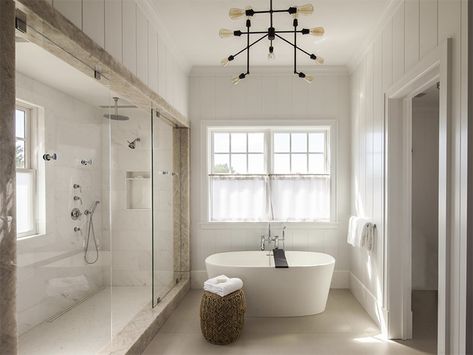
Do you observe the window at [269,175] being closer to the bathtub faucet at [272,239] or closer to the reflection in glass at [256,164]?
the reflection in glass at [256,164]

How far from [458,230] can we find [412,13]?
162 centimetres

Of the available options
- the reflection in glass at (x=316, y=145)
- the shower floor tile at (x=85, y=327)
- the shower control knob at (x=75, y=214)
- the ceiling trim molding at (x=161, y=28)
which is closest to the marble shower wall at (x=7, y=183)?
the shower floor tile at (x=85, y=327)

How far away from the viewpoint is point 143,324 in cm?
309

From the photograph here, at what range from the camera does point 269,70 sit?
15.1 ft

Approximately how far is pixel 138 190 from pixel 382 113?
2403mm

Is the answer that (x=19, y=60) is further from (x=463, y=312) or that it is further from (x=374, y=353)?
(x=374, y=353)

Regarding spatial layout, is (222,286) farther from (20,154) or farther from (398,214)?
(20,154)

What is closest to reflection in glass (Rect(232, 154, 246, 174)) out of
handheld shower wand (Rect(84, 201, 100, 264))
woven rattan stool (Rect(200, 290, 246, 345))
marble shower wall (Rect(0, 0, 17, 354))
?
woven rattan stool (Rect(200, 290, 246, 345))

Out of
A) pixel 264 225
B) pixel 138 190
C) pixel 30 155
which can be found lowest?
pixel 264 225

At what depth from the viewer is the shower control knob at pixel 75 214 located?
234 cm

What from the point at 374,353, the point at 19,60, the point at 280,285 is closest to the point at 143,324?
the point at 280,285

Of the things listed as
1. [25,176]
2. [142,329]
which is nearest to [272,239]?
[142,329]

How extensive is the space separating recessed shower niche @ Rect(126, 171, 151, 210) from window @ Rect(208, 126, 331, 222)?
135cm

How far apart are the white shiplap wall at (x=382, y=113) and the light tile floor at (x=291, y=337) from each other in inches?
13.4
